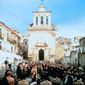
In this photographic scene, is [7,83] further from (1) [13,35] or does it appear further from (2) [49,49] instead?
(1) [13,35]

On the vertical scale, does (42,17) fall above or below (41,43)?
above

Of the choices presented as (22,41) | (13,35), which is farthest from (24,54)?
(22,41)

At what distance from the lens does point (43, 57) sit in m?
80.9

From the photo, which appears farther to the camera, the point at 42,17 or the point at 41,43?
the point at 42,17

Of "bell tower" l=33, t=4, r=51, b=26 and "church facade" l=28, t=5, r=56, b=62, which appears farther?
"bell tower" l=33, t=4, r=51, b=26

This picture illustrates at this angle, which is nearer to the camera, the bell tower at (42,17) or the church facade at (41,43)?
the church facade at (41,43)

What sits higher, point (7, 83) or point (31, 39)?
point (31, 39)

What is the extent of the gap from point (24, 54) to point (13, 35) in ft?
16.5

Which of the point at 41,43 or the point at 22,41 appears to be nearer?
the point at 41,43

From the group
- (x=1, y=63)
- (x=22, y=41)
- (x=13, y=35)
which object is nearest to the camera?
(x=1, y=63)

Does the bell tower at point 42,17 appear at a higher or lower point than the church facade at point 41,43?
higher

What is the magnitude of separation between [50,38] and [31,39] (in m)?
3.49

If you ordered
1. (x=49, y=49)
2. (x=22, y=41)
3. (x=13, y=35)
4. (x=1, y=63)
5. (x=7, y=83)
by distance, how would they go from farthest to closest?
(x=22, y=41) → (x=13, y=35) → (x=49, y=49) → (x=1, y=63) → (x=7, y=83)

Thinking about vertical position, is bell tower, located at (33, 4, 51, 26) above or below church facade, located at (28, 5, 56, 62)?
above
